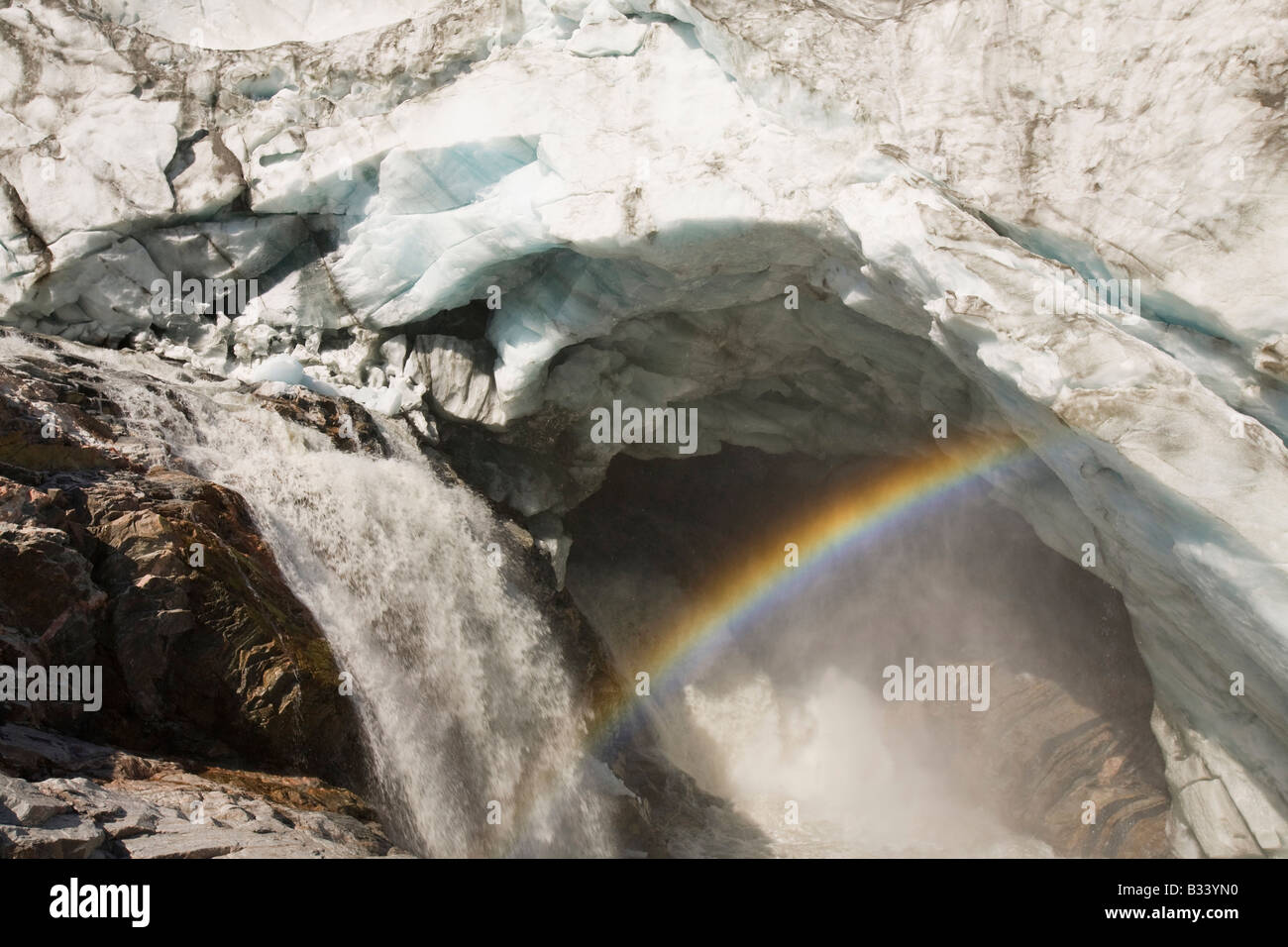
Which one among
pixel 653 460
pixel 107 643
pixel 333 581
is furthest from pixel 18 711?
pixel 653 460

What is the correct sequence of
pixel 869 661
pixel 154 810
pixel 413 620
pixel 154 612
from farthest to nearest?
pixel 869 661, pixel 413 620, pixel 154 612, pixel 154 810

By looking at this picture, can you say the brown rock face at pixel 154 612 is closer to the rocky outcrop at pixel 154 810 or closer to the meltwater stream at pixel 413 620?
the rocky outcrop at pixel 154 810

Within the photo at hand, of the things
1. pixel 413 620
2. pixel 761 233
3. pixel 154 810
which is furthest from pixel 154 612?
pixel 761 233

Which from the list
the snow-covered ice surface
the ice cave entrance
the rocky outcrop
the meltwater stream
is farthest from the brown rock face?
the ice cave entrance

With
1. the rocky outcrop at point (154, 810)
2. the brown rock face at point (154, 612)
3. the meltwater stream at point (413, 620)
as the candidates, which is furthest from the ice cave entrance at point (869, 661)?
the rocky outcrop at point (154, 810)

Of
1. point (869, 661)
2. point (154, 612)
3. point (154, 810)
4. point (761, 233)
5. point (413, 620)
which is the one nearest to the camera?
point (154, 810)

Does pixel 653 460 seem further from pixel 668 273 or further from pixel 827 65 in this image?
pixel 827 65

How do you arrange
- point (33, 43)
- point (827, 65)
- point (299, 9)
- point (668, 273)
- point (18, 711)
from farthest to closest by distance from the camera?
point (299, 9) → point (33, 43) → point (668, 273) → point (827, 65) → point (18, 711)

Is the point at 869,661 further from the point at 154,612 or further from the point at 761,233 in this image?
the point at 154,612
